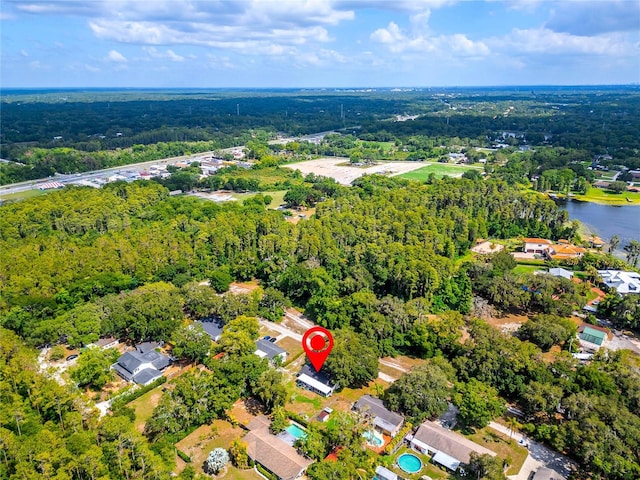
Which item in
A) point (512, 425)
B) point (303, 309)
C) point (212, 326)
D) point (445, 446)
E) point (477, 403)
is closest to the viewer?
point (445, 446)

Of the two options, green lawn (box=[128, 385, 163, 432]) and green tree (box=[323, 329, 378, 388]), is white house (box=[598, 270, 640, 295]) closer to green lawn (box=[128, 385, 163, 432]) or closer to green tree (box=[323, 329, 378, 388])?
green tree (box=[323, 329, 378, 388])

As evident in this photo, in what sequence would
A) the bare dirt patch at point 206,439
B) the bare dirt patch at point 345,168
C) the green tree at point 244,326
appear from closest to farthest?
the bare dirt patch at point 206,439, the green tree at point 244,326, the bare dirt patch at point 345,168

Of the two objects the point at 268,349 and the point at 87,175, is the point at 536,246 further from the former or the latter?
the point at 87,175

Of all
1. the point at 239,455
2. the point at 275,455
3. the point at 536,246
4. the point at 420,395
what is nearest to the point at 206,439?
the point at 239,455

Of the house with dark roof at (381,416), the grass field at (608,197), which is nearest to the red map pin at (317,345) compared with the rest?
the house with dark roof at (381,416)

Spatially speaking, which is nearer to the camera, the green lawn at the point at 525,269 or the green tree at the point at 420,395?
the green tree at the point at 420,395

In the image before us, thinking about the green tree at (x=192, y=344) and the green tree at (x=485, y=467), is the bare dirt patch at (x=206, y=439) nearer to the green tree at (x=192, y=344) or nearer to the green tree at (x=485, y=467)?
the green tree at (x=192, y=344)

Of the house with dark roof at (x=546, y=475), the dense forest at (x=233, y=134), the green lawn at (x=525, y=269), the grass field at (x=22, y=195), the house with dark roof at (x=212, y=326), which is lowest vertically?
the green lawn at (x=525, y=269)
